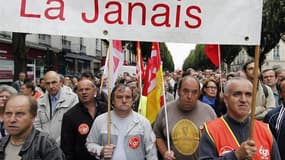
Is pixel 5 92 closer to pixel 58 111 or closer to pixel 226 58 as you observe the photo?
pixel 58 111

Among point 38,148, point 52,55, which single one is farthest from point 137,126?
point 52,55

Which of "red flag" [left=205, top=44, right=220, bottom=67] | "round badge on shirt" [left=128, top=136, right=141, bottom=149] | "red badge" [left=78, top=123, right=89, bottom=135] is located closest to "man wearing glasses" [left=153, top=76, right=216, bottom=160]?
"round badge on shirt" [left=128, top=136, right=141, bottom=149]

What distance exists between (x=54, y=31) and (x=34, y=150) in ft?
3.18

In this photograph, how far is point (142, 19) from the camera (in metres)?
3.21

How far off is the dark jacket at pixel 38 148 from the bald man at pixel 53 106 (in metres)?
2.24

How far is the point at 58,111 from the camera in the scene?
5.16 metres

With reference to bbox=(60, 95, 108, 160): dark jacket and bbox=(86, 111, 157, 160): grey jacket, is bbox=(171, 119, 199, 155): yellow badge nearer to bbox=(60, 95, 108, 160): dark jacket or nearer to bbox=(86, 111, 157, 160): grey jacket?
bbox=(86, 111, 157, 160): grey jacket

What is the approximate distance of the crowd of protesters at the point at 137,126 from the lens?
2727mm

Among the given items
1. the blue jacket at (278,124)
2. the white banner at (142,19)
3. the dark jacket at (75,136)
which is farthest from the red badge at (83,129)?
the blue jacket at (278,124)

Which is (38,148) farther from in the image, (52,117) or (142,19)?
(52,117)

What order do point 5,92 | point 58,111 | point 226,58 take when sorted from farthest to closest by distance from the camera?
point 226,58, point 58,111, point 5,92

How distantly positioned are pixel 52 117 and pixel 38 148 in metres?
2.48

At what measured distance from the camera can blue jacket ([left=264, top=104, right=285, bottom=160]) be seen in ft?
12.9

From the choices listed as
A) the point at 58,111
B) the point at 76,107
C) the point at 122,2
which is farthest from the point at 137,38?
the point at 58,111
